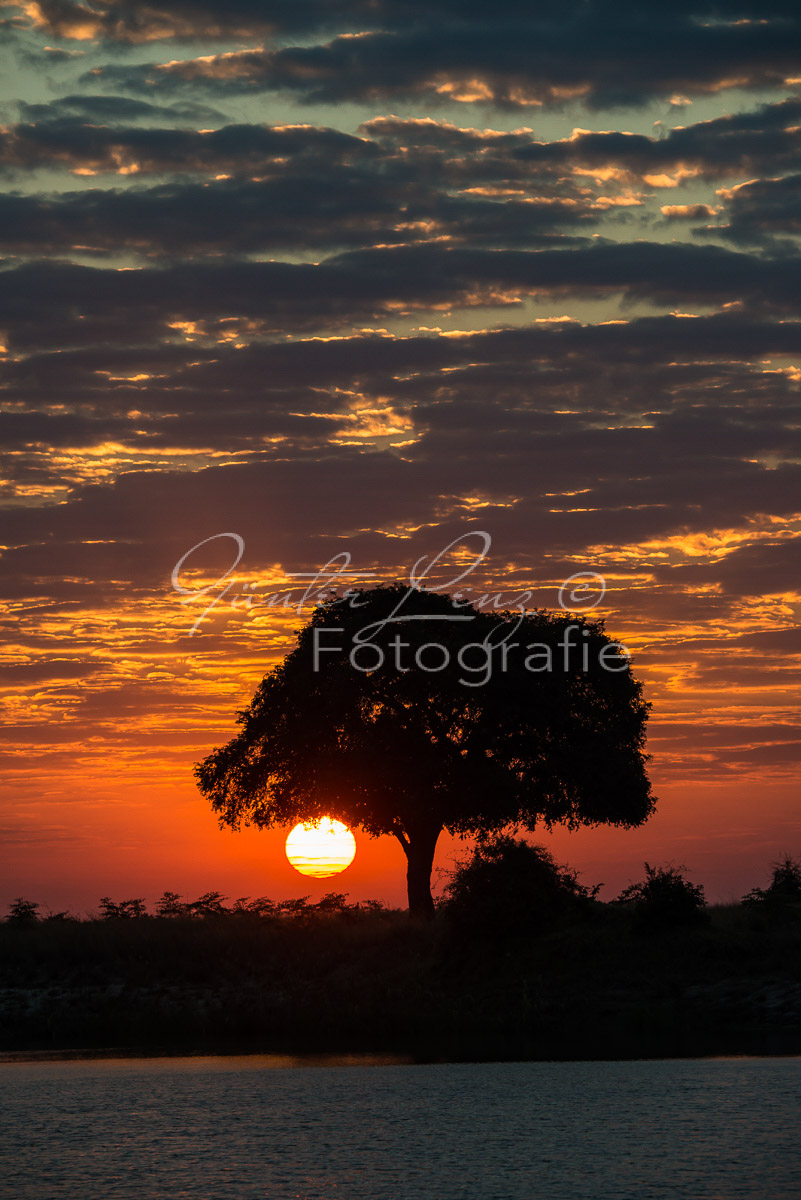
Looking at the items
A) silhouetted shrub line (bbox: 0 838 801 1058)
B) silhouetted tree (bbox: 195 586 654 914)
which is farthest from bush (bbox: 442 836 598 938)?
silhouetted tree (bbox: 195 586 654 914)

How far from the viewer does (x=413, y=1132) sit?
706 inches

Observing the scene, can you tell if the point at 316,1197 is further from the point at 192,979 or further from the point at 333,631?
the point at 333,631

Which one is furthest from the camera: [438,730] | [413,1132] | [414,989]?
[438,730]

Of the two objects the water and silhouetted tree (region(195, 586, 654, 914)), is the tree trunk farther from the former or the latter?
the water

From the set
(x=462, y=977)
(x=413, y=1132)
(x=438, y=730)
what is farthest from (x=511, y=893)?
(x=413, y=1132)

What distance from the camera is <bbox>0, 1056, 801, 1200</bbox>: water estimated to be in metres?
14.3

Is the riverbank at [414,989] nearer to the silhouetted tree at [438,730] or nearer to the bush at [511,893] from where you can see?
the bush at [511,893]

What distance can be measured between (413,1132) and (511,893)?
22592 millimetres

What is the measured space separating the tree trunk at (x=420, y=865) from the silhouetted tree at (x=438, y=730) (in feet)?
0.18

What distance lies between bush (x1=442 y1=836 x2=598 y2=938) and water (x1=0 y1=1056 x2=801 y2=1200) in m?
13.8

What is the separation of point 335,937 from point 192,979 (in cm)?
541

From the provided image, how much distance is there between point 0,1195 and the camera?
1455 cm

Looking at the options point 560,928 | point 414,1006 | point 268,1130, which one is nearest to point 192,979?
point 414,1006

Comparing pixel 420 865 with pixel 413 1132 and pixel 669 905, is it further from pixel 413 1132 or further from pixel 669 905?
pixel 413 1132
